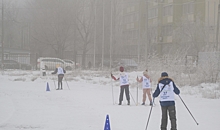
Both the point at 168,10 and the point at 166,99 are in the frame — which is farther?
the point at 168,10

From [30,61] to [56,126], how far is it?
124 ft

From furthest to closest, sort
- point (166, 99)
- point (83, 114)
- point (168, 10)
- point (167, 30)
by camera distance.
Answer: point (167, 30), point (168, 10), point (83, 114), point (166, 99)

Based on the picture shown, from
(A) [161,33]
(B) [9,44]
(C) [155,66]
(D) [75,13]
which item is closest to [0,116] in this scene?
(C) [155,66]

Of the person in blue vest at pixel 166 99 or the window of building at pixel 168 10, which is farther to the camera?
the window of building at pixel 168 10

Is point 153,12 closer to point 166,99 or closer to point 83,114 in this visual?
point 83,114

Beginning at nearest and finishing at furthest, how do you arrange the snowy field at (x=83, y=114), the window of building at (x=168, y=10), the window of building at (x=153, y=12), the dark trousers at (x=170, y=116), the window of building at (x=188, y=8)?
the dark trousers at (x=170, y=116), the snowy field at (x=83, y=114), the window of building at (x=188, y=8), the window of building at (x=168, y=10), the window of building at (x=153, y=12)

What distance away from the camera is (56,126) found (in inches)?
412

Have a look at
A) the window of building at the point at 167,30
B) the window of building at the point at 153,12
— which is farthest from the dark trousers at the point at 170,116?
the window of building at the point at 153,12

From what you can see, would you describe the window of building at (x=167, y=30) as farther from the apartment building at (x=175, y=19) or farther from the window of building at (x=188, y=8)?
the window of building at (x=188, y=8)

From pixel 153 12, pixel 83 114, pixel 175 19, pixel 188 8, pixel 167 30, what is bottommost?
pixel 83 114

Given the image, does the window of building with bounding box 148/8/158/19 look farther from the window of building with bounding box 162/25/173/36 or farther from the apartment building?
the window of building with bounding box 162/25/173/36

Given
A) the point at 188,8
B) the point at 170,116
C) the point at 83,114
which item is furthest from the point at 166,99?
the point at 188,8

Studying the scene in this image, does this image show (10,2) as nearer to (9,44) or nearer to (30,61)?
(9,44)

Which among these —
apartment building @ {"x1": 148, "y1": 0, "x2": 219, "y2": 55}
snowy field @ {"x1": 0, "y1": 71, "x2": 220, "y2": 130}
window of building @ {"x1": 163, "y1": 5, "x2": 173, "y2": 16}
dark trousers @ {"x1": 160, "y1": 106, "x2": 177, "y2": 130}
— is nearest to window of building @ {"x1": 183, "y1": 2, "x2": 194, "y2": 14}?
apartment building @ {"x1": 148, "y1": 0, "x2": 219, "y2": 55}
